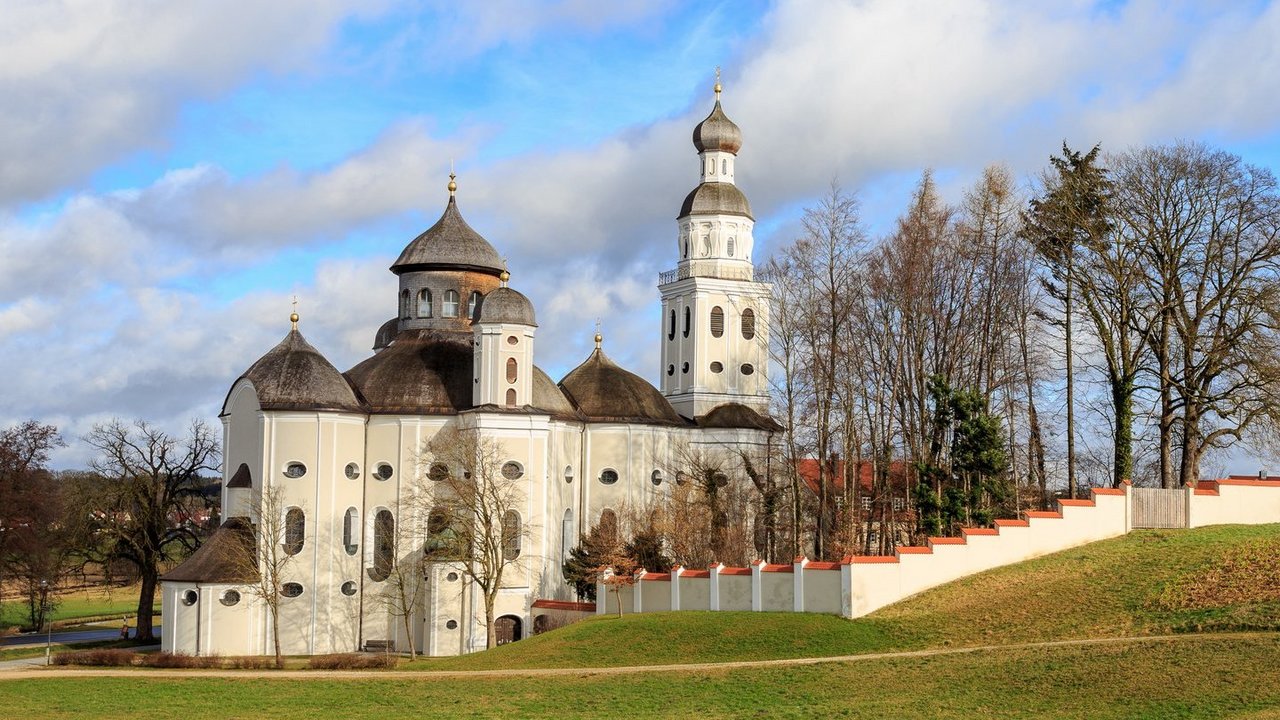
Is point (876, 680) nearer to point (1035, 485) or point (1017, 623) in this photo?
point (1017, 623)

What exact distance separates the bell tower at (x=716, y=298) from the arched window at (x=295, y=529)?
17795 millimetres

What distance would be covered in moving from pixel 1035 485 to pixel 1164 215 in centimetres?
1093

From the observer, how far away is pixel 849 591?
3859 centimetres

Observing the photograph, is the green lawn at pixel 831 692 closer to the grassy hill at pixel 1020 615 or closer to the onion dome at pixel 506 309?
the grassy hill at pixel 1020 615

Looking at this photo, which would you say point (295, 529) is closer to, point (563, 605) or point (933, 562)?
point (563, 605)

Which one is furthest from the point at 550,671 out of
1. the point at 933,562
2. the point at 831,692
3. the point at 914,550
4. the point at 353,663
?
the point at 933,562

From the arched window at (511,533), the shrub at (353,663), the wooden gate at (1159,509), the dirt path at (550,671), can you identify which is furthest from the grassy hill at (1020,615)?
the arched window at (511,533)

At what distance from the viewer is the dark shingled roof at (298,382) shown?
55.1 meters

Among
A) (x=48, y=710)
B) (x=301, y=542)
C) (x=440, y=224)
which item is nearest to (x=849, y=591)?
(x=48, y=710)

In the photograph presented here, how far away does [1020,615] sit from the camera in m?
34.6

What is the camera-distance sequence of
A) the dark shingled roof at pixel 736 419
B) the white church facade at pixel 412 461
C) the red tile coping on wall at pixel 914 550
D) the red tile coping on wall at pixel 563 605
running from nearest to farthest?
the red tile coping on wall at pixel 914 550, the red tile coping on wall at pixel 563 605, the white church facade at pixel 412 461, the dark shingled roof at pixel 736 419

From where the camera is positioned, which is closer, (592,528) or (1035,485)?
(1035,485)

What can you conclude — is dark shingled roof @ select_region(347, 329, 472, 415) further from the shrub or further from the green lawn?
the green lawn

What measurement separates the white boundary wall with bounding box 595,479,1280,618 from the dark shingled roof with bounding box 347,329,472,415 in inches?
627
